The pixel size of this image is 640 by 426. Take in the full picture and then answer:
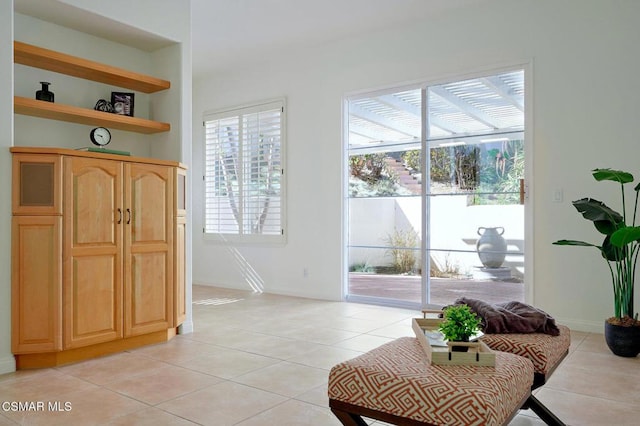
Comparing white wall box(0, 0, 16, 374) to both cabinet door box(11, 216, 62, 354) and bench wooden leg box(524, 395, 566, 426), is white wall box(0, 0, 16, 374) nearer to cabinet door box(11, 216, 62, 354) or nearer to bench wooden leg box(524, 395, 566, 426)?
cabinet door box(11, 216, 62, 354)

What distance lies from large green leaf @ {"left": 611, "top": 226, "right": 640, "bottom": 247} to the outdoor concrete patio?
1351mm

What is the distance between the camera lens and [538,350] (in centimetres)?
212

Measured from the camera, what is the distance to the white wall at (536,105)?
403cm

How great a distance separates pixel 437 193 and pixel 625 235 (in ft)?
6.51

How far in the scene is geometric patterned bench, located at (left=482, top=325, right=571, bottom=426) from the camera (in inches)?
82.7

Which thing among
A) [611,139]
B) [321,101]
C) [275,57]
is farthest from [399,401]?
[275,57]

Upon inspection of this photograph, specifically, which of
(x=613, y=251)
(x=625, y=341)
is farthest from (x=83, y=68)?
(x=625, y=341)

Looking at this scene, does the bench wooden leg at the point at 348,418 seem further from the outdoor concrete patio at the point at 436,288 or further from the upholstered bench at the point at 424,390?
the outdoor concrete patio at the point at 436,288

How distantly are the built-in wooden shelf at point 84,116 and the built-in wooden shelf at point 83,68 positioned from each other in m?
0.31

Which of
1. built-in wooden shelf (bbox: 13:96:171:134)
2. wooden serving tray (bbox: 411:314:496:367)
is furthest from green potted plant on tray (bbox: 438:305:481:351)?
built-in wooden shelf (bbox: 13:96:171:134)

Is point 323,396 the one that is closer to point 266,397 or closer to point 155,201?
point 266,397

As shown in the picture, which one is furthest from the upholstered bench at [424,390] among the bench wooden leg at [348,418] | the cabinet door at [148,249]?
the cabinet door at [148,249]

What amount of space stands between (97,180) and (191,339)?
4.68 ft

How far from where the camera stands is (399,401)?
1645mm
